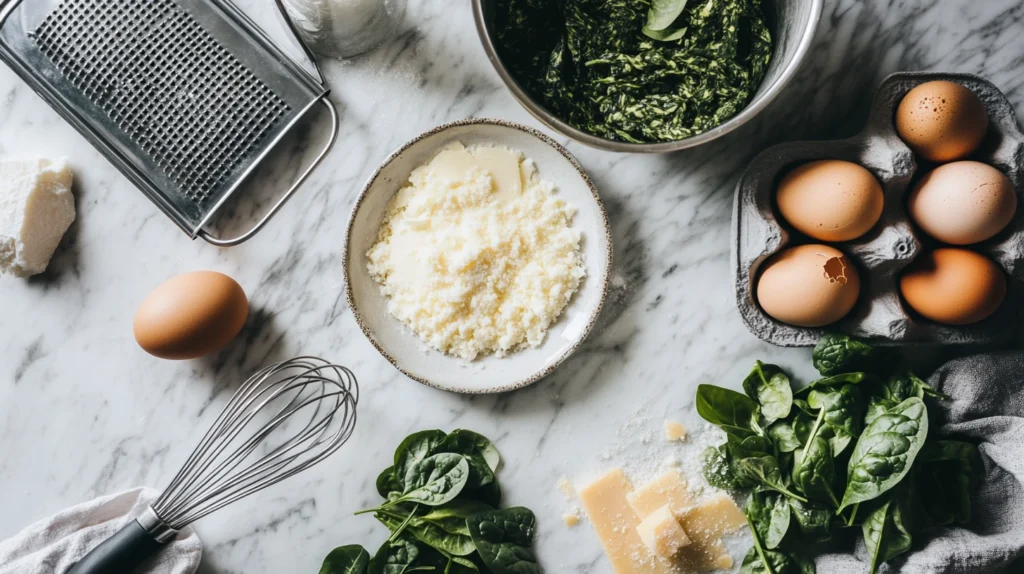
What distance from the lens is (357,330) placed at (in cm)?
118

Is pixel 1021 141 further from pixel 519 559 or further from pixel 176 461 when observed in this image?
pixel 176 461

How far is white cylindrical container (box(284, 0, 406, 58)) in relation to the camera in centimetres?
101

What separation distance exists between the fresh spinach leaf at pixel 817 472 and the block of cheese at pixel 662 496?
19 cm

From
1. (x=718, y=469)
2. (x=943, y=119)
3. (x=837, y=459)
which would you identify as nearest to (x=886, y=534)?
(x=837, y=459)

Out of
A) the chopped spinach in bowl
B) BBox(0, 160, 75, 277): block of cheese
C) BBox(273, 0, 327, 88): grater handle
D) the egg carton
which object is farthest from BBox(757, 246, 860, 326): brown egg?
BBox(0, 160, 75, 277): block of cheese

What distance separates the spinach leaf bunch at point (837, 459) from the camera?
1.02m

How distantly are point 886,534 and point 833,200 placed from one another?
517 millimetres

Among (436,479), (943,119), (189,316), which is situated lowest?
(436,479)

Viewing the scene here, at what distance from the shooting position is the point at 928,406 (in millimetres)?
1087

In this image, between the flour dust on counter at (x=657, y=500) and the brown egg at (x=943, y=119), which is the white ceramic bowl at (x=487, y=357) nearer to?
the flour dust on counter at (x=657, y=500)

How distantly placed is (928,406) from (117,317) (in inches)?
53.3

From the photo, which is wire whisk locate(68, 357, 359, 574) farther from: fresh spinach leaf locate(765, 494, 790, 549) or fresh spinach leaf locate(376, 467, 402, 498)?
fresh spinach leaf locate(765, 494, 790, 549)

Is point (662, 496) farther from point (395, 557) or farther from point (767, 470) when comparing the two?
point (395, 557)

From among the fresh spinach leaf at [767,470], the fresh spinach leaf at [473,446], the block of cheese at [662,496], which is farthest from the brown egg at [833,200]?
the fresh spinach leaf at [473,446]
